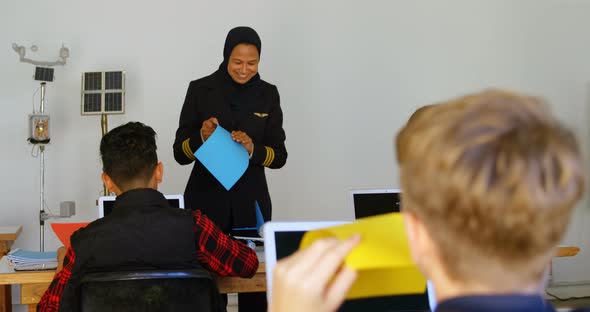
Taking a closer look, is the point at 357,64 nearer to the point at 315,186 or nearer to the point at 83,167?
the point at 315,186

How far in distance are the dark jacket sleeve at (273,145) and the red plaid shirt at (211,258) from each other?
2.98 feet

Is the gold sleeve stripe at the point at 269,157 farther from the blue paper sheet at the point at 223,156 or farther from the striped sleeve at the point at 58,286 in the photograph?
the striped sleeve at the point at 58,286

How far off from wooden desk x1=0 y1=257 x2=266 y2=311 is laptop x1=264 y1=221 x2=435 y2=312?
2.34 feet

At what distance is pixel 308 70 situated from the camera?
480 cm

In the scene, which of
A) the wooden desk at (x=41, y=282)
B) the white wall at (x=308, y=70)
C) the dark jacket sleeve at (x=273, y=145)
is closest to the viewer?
the wooden desk at (x=41, y=282)

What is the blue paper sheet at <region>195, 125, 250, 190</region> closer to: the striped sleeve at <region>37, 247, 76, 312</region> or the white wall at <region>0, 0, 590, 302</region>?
the striped sleeve at <region>37, 247, 76, 312</region>

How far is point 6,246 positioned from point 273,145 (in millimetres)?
1955

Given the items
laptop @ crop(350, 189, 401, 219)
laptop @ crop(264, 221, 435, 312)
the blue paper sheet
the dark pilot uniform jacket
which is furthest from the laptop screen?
the dark pilot uniform jacket

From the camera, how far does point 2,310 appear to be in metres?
3.29

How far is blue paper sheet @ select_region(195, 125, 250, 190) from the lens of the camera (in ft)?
8.30

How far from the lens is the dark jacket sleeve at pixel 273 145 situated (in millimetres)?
2867

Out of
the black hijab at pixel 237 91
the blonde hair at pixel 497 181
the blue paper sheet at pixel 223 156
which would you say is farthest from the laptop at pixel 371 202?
the blonde hair at pixel 497 181

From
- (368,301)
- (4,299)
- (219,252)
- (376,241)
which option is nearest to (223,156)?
(219,252)

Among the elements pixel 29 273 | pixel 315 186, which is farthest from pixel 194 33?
pixel 29 273
